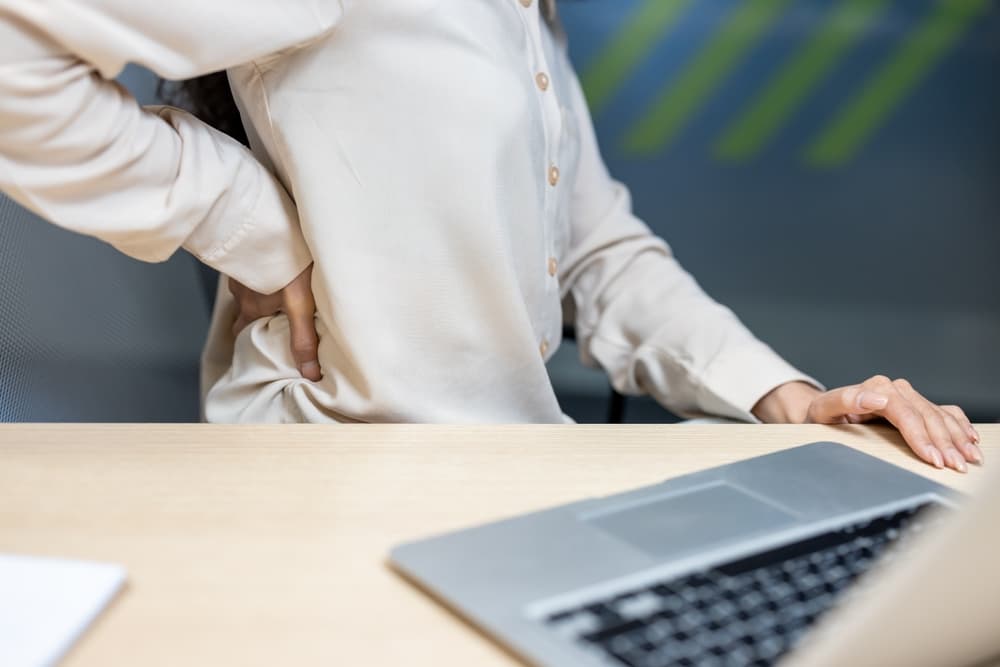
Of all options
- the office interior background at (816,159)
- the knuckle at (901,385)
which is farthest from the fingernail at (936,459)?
the office interior background at (816,159)

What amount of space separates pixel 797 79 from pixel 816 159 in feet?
0.42

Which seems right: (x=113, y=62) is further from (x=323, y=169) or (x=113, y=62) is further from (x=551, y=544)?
(x=551, y=544)

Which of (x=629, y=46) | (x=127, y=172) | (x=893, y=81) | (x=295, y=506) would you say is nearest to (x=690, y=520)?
(x=295, y=506)

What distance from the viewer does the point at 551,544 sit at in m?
0.54

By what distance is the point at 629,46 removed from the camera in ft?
5.22

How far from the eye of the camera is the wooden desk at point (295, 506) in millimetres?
475

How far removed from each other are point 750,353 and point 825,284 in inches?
30.3

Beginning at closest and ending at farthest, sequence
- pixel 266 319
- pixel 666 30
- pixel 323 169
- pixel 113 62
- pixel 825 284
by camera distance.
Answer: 1. pixel 113 62
2. pixel 323 169
3. pixel 266 319
4. pixel 666 30
5. pixel 825 284

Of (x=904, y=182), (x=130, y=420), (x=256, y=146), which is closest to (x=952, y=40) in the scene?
(x=904, y=182)

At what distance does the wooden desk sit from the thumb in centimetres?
2

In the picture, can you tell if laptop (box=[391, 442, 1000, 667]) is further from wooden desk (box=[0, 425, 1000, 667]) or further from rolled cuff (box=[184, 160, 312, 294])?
rolled cuff (box=[184, 160, 312, 294])

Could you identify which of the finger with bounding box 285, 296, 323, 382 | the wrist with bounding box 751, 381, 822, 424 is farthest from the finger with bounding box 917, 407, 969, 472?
the finger with bounding box 285, 296, 323, 382

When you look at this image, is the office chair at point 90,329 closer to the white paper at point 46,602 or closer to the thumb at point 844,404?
the white paper at point 46,602

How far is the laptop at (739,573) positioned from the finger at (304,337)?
0.35 meters
